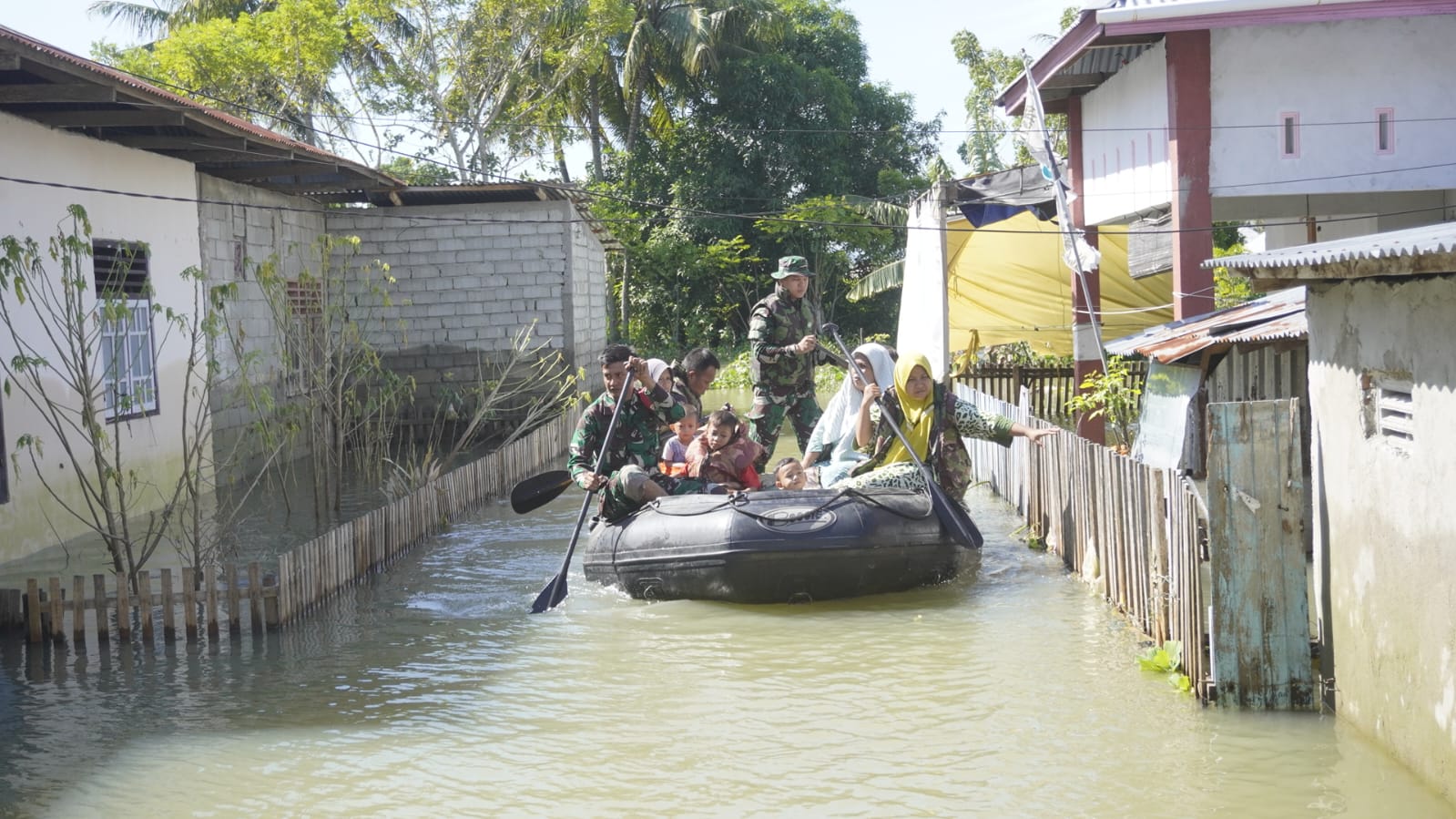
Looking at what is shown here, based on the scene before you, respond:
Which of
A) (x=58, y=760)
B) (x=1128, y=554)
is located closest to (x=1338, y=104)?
(x=1128, y=554)

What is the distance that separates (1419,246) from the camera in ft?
16.8

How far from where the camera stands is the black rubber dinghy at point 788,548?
902 cm

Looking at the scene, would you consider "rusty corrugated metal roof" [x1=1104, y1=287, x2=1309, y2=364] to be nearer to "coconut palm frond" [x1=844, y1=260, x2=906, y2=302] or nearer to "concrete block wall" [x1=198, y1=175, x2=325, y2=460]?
"concrete block wall" [x1=198, y1=175, x2=325, y2=460]

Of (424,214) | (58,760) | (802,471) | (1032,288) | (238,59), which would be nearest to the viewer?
(58,760)

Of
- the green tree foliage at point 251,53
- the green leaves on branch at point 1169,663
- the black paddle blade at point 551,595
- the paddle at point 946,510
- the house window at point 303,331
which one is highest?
the green tree foliage at point 251,53

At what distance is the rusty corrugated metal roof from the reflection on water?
213 centimetres

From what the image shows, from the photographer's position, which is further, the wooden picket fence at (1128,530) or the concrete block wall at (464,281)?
the concrete block wall at (464,281)

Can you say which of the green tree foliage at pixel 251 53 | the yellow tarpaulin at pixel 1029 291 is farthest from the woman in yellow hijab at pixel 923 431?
the green tree foliage at pixel 251 53

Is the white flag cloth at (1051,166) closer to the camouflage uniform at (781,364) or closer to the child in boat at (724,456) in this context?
the camouflage uniform at (781,364)

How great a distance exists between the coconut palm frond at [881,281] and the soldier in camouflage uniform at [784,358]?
716 inches

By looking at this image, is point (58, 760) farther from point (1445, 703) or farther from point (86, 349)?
point (1445, 703)

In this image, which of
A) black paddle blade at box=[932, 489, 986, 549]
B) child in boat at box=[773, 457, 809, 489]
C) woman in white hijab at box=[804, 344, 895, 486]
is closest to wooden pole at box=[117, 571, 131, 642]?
child in boat at box=[773, 457, 809, 489]

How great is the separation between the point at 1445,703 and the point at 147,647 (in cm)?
697

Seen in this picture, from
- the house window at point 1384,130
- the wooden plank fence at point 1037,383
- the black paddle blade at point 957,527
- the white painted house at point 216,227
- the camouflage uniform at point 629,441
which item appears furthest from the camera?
the wooden plank fence at point 1037,383
